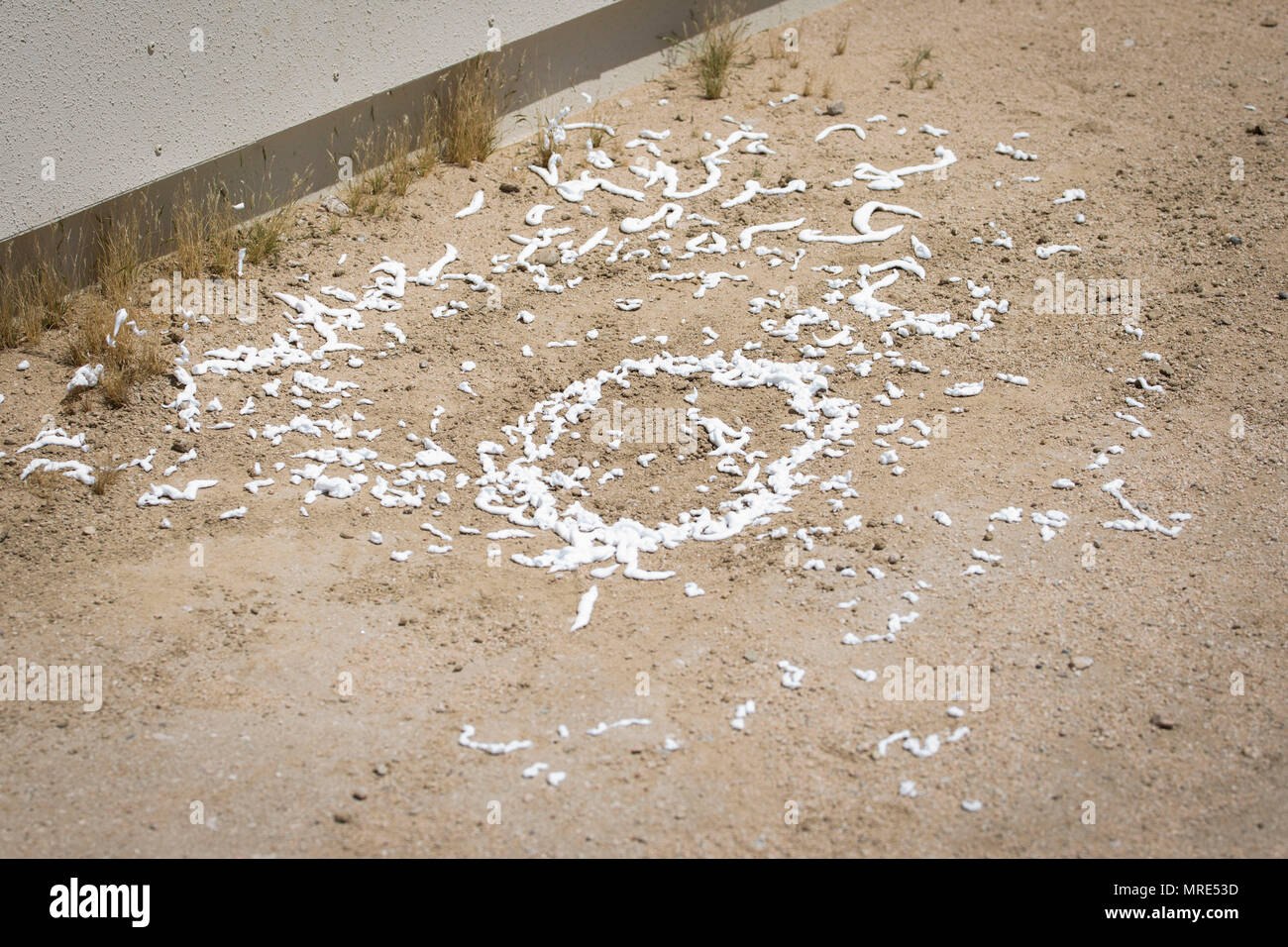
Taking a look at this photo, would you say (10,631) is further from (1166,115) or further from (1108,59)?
(1108,59)

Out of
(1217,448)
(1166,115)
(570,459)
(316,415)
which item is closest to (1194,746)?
(1217,448)

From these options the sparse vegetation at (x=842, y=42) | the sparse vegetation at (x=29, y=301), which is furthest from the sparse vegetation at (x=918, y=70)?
the sparse vegetation at (x=29, y=301)

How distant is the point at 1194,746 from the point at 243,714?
2.98m

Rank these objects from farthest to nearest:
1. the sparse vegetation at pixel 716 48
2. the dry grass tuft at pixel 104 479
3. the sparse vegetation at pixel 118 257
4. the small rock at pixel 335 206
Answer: the sparse vegetation at pixel 716 48
the small rock at pixel 335 206
the sparse vegetation at pixel 118 257
the dry grass tuft at pixel 104 479

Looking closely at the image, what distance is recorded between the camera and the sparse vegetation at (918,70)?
7.18 meters

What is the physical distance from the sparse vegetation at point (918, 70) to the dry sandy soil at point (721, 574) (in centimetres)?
74

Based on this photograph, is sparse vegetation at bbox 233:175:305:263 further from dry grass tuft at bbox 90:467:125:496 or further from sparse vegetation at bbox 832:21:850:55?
sparse vegetation at bbox 832:21:850:55

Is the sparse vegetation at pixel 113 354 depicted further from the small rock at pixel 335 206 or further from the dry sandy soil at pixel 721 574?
the small rock at pixel 335 206

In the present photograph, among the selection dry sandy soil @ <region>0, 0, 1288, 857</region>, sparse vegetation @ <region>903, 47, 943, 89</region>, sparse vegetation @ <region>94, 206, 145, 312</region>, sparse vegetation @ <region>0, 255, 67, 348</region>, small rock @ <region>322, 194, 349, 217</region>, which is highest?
sparse vegetation @ <region>903, 47, 943, 89</region>

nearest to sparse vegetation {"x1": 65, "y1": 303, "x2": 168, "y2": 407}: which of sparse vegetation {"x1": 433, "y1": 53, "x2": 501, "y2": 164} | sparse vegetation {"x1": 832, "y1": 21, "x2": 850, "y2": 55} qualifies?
sparse vegetation {"x1": 433, "y1": 53, "x2": 501, "y2": 164}

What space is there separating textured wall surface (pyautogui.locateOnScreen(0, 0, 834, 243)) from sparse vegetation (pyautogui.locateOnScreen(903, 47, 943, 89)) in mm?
2418

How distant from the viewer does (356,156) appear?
6.12 m

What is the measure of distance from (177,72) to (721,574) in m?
3.51

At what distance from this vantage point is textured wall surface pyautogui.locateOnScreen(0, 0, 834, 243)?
4855 mm
